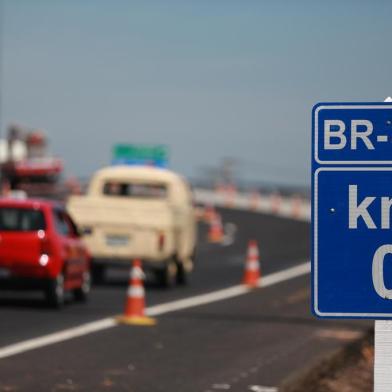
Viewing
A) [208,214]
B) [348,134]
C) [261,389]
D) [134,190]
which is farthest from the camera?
[208,214]

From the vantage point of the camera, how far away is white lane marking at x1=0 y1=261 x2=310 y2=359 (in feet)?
49.6

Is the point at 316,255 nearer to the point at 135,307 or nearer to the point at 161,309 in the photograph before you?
the point at 135,307

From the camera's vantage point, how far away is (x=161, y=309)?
844 inches

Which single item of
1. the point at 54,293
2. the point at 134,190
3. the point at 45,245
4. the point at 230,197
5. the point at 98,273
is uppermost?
the point at 134,190

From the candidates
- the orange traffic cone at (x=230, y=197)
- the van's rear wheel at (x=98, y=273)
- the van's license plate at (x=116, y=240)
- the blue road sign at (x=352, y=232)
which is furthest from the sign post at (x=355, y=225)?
the orange traffic cone at (x=230, y=197)

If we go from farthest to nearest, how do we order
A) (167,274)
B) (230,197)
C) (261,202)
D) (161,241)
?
(230,197) < (261,202) < (167,274) < (161,241)

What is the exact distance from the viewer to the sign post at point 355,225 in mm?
5344

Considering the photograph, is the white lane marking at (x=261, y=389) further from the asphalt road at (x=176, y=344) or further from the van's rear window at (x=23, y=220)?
the van's rear window at (x=23, y=220)

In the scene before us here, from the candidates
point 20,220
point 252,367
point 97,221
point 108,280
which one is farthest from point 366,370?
point 108,280

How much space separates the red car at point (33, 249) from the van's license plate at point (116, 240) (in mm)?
5173

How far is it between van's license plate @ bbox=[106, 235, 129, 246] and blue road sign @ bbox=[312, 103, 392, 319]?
21.6m

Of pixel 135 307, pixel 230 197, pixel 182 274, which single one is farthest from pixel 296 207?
pixel 135 307

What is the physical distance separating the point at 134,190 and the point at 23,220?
8254mm

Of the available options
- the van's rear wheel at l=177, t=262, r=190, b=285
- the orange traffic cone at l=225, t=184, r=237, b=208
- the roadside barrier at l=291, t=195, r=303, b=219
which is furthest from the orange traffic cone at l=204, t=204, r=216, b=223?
the van's rear wheel at l=177, t=262, r=190, b=285
